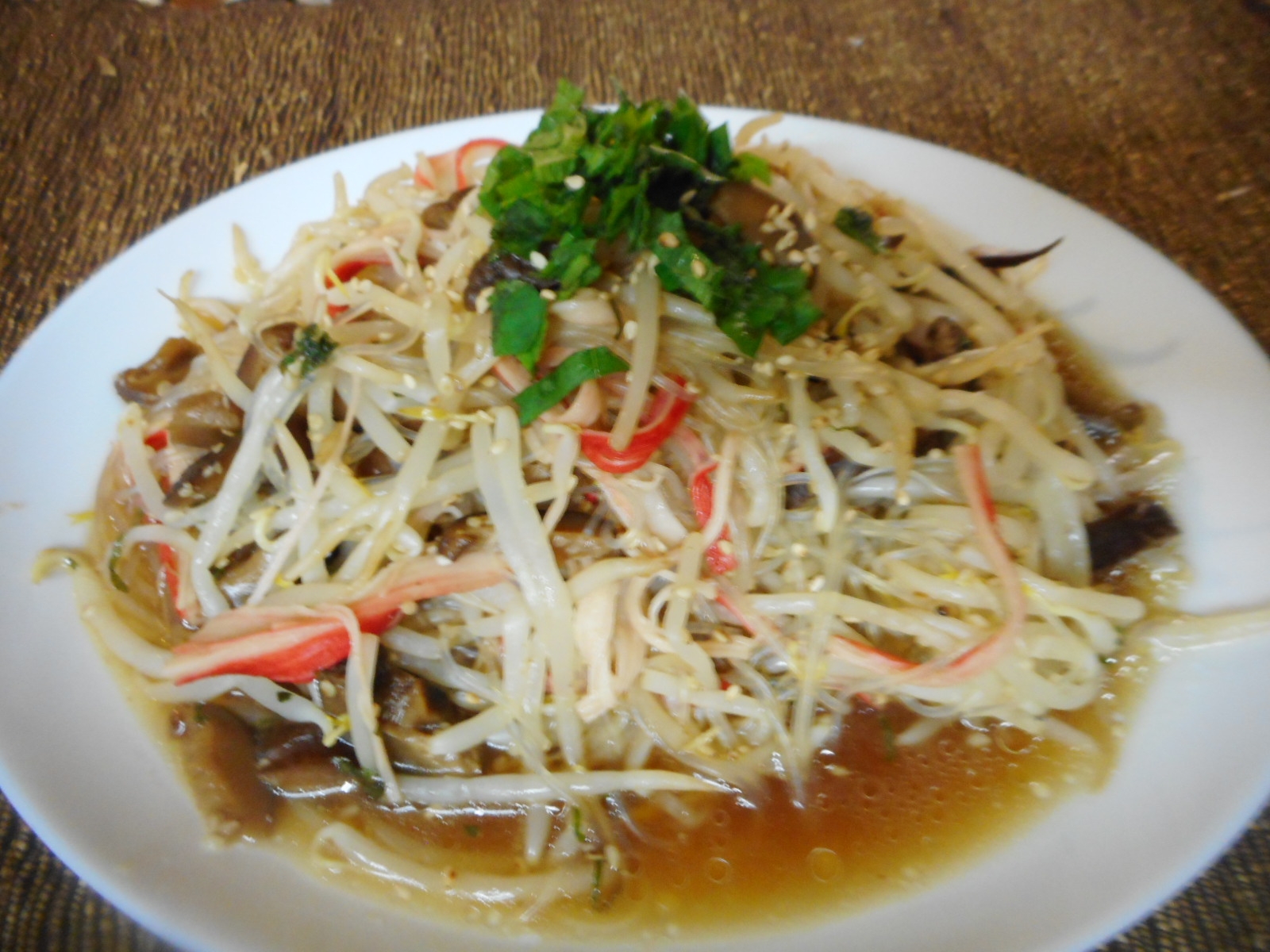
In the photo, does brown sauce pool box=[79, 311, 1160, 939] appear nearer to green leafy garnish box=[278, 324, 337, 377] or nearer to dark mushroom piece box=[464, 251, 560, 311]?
green leafy garnish box=[278, 324, 337, 377]

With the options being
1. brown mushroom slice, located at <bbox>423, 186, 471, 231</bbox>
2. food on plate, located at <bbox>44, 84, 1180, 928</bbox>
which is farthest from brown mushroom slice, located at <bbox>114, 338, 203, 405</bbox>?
brown mushroom slice, located at <bbox>423, 186, 471, 231</bbox>

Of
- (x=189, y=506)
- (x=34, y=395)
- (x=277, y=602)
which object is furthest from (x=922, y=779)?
(x=34, y=395)

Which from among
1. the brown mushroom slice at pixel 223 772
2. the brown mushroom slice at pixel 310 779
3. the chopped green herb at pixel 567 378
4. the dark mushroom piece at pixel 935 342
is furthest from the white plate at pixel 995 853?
the chopped green herb at pixel 567 378

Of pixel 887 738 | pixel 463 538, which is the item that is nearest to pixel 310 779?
pixel 463 538

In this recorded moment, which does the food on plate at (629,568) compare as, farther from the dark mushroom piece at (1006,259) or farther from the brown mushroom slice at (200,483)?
the dark mushroom piece at (1006,259)

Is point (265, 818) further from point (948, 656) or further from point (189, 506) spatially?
point (948, 656)

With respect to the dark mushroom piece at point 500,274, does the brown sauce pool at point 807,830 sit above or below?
below
